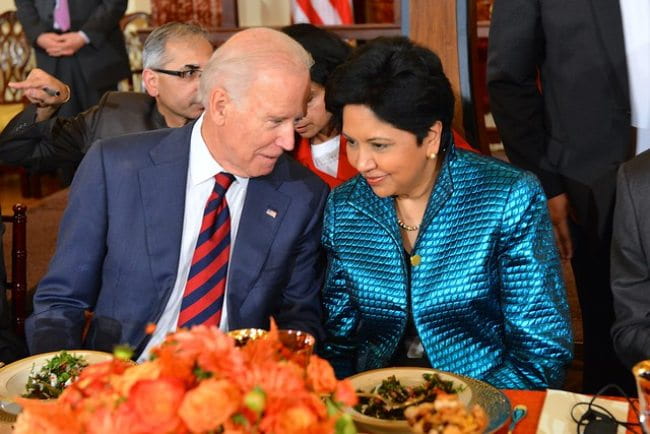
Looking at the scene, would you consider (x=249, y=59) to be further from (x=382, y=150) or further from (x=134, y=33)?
(x=134, y=33)

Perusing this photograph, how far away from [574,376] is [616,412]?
1879 millimetres

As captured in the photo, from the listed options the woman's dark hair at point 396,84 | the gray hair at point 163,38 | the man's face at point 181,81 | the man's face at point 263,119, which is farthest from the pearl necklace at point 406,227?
the gray hair at point 163,38

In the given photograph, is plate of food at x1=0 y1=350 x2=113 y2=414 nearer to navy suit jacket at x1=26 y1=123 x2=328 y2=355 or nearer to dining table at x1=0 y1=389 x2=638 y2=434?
dining table at x1=0 y1=389 x2=638 y2=434

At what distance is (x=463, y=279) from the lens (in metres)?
2.11

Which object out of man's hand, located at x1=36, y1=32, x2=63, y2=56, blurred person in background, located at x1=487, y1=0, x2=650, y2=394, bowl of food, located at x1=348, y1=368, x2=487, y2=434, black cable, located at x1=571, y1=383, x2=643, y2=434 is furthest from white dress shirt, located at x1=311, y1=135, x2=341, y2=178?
man's hand, located at x1=36, y1=32, x2=63, y2=56

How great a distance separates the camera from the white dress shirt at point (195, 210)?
2.16m

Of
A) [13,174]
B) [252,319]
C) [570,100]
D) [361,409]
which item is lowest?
[13,174]

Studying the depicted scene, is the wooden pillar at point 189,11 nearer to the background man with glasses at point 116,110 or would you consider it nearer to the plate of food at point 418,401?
the background man with glasses at point 116,110

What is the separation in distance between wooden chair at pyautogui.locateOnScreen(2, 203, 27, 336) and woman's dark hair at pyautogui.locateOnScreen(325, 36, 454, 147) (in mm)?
941

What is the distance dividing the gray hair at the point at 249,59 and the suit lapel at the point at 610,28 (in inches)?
34.8

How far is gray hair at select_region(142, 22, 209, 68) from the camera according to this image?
10.3 ft

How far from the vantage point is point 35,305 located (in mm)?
2131

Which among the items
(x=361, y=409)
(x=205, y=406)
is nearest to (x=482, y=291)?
(x=361, y=409)

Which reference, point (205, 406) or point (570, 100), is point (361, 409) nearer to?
point (205, 406)
